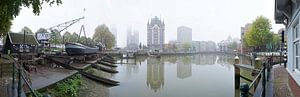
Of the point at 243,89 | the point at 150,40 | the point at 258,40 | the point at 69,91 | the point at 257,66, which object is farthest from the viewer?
the point at 150,40

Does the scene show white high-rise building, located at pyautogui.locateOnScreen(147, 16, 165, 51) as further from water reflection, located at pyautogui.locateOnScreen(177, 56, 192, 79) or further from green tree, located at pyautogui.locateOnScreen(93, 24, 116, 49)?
water reflection, located at pyautogui.locateOnScreen(177, 56, 192, 79)

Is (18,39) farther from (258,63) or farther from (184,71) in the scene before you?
(258,63)

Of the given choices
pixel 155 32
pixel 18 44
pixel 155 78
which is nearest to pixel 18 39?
pixel 18 44

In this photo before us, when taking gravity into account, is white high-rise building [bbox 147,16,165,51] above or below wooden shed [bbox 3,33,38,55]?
above

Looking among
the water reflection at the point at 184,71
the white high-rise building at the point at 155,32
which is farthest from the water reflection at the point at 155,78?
the white high-rise building at the point at 155,32

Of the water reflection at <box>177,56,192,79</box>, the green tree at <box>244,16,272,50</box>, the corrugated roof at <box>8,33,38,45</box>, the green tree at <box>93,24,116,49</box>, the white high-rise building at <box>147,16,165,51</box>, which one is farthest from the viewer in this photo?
the white high-rise building at <box>147,16,165,51</box>

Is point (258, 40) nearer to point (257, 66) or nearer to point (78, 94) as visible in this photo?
point (257, 66)

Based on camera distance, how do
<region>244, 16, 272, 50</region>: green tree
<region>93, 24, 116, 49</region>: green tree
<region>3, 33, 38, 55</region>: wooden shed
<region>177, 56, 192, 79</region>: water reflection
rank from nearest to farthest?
<region>3, 33, 38, 55</region>: wooden shed
<region>177, 56, 192, 79</region>: water reflection
<region>244, 16, 272, 50</region>: green tree
<region>93, 24, 116, 49</region>: green tree

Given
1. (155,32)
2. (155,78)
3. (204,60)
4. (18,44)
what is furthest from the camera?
(155,32)

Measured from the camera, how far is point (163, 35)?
168375 millimetres

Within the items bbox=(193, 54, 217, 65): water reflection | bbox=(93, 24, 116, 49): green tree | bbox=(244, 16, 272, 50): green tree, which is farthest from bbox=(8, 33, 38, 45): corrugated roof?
bbox=(244, 16, 272, 50): green tree

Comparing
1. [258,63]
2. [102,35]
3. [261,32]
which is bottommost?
[258,63]

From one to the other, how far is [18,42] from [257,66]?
24.5m

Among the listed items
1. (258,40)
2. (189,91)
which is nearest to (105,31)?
(258,40)
